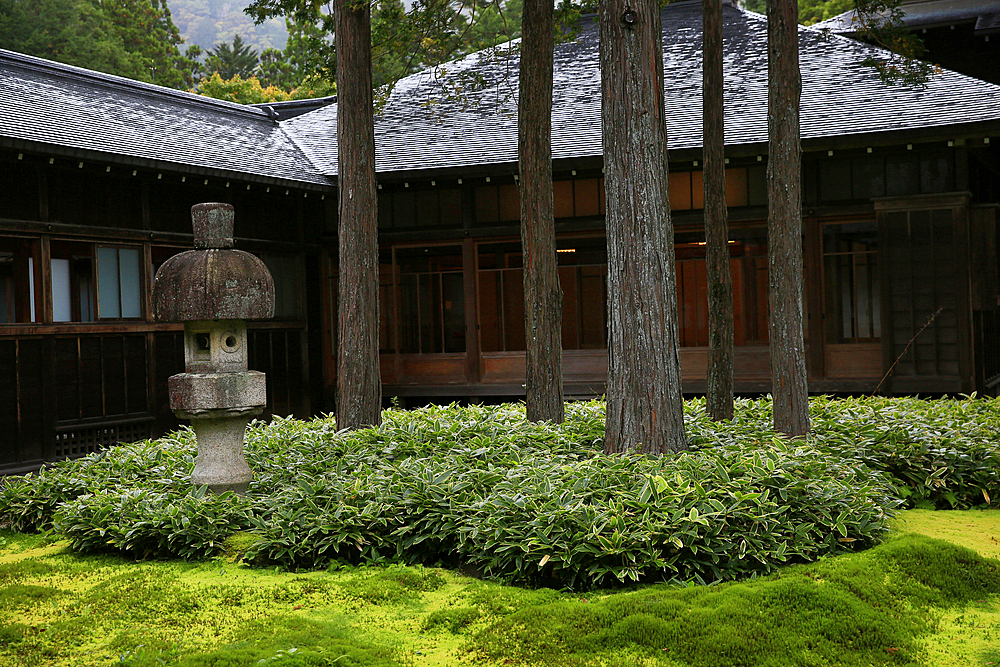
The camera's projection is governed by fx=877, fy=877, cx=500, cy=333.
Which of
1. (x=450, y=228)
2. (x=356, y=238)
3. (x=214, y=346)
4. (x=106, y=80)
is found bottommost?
(x=214, y=346)

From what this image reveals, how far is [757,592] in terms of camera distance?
4656 millimetres

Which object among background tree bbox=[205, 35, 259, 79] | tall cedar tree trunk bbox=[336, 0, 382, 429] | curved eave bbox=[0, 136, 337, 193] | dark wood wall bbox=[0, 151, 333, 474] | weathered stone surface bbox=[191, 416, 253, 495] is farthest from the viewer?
background tree bbox=[205, 35, 259, 79]

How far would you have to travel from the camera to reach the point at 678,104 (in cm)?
1416

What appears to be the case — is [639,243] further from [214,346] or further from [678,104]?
[678,104]

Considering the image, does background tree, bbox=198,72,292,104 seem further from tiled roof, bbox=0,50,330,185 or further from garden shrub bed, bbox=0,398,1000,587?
garden shrub bed, bbox=0,398,1000,587

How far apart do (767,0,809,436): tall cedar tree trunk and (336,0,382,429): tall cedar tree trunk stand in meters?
3.82

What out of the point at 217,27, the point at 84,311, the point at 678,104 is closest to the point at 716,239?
the point at 678,104

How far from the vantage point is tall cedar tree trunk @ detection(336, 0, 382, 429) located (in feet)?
28.5

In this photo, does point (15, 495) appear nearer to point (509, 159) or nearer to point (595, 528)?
point (595, 528)

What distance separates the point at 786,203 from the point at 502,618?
15.5 ft

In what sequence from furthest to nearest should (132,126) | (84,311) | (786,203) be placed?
(132,126), (84,311), (786,203)

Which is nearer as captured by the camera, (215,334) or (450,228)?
(215,334)

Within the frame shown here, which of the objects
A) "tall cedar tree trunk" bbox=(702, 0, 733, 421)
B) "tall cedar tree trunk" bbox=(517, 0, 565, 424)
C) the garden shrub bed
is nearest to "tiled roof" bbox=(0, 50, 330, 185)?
the garden shrub bed

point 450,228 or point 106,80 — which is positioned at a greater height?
point 106,80
